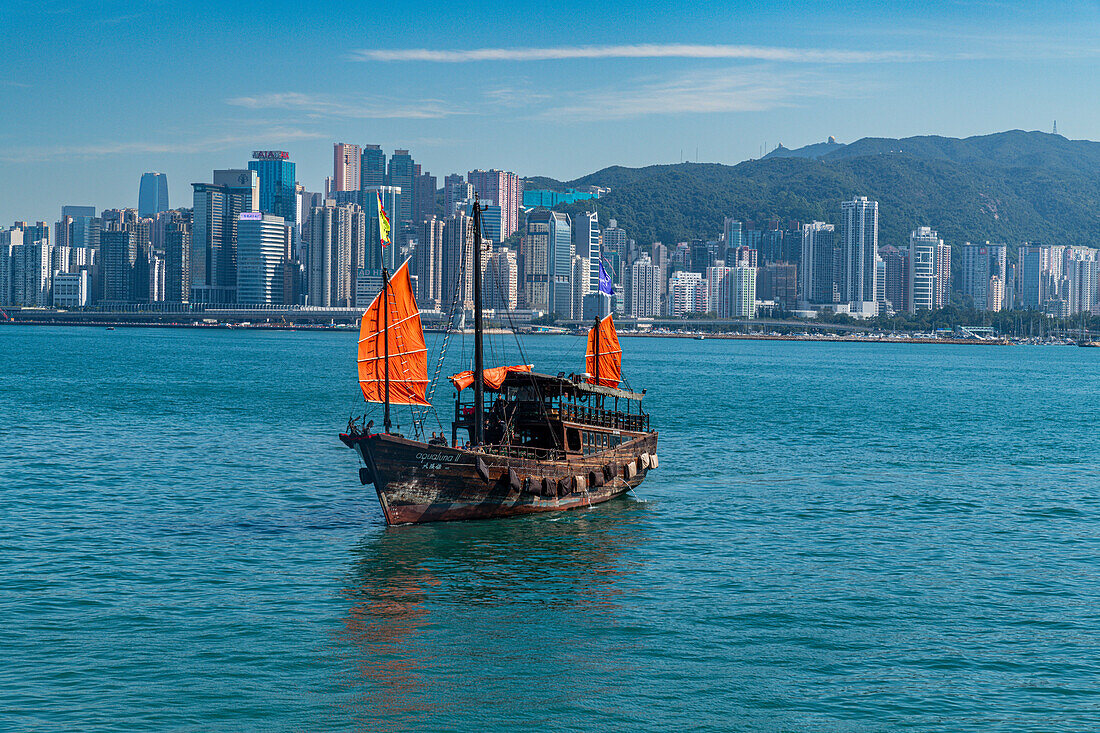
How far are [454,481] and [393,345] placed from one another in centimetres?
463

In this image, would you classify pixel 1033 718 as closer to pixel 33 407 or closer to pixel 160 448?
pixel 160 448

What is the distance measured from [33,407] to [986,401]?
2895 inches

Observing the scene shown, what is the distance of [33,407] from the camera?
67.5m

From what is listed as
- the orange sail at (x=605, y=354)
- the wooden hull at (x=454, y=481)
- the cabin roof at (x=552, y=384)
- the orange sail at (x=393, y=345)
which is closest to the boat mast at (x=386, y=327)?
the orange sail at (x=393, y=345)

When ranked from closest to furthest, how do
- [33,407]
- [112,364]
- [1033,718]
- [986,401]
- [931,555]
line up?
[1033,718], [931,555], [33,407], [986,401], [112,364]

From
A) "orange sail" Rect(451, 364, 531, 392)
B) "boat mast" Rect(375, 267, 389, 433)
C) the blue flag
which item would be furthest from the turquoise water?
the blue flag

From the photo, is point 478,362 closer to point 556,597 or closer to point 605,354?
point 556,597

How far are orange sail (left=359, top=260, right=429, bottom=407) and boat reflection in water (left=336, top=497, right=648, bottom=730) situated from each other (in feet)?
14.2

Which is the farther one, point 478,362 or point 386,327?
point 478,362

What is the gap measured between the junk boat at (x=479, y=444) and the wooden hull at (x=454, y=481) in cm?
3

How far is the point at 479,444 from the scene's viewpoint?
1348 inches

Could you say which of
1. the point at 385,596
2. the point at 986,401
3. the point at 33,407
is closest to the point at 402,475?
the point at 385,596

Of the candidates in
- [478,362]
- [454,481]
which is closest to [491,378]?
[478,362]

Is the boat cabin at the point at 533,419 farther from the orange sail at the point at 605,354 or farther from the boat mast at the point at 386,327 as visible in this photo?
the orange sail at the point at 605,354
